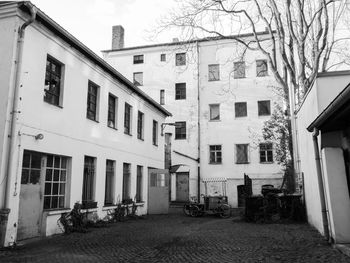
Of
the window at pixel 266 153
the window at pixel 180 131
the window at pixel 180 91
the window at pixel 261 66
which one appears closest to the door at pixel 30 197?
the window at pixel 180 131

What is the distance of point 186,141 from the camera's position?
28938mm

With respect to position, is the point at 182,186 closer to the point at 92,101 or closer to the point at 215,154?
the point at 215,154

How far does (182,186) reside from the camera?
28562 millimetres

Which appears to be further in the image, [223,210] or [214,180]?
[214,180]

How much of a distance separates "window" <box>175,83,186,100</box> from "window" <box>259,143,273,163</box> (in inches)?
299

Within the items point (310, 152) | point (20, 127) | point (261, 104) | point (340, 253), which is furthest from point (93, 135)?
point (261, 104)

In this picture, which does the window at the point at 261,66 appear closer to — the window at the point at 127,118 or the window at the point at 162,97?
the window at the point at 162,97

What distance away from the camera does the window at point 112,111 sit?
16.3 m

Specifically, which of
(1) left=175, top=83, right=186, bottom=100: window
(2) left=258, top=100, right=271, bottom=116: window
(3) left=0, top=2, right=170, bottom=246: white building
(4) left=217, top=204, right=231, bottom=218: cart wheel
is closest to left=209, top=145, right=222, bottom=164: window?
(2) left=258, top=100, right=271, bottom=116: window

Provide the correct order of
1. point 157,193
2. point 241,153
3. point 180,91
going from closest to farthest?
point 157,193
point 241,153
point 180,91

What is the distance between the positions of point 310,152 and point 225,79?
18163 millimetres


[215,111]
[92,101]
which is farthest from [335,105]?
[215,111]

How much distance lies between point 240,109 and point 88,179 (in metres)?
17.0

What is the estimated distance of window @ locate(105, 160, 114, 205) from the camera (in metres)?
15.8
